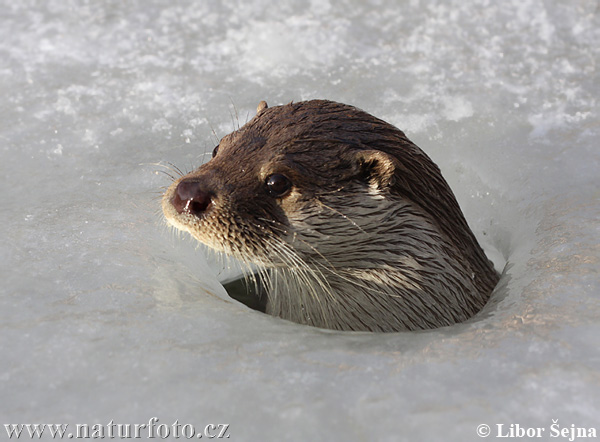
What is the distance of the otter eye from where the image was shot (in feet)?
5.84

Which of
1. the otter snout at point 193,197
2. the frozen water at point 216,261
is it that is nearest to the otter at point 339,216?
the otter snout at point 193,197

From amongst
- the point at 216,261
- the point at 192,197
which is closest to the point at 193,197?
the point at 192,197

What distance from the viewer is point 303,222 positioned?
1.81 meters

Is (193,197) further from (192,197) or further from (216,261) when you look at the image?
(216,261)

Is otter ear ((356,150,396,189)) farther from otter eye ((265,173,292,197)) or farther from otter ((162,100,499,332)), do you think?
otter eye ((265,173,292,197))

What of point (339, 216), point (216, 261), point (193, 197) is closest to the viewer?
point (193, 197)

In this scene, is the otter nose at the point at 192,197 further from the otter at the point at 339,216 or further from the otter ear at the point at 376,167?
the otter ear at the point at 376,167

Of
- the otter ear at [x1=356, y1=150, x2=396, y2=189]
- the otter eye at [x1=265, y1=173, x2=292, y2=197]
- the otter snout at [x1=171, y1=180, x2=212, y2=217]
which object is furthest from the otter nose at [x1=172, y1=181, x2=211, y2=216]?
the otter ear at [x1=356, y1=150, x2=396, y2=189]

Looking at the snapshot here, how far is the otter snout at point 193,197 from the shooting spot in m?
1.73

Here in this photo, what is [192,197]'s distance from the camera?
5.67 feet

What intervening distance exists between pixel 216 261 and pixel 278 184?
2.59ft

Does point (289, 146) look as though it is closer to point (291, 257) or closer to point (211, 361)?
point (291, 257)

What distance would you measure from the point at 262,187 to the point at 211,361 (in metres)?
0.45

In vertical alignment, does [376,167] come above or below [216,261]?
above
